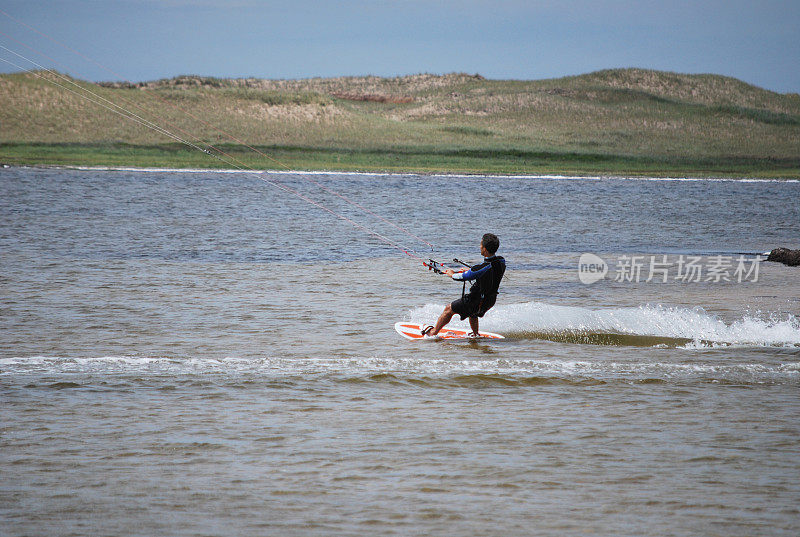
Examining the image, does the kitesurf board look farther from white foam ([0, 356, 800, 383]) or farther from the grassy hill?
the grassy hill

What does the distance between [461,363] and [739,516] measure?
5.28 metres

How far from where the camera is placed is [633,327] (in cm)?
1351

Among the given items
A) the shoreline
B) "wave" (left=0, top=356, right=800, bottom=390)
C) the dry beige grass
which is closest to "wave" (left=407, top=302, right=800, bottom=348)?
"wave" (left=0, top=356, right=800, bottom=390)

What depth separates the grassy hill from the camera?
8219 centimetres

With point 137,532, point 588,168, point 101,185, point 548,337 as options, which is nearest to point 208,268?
point 548,337

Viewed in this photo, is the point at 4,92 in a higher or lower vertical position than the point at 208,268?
higher

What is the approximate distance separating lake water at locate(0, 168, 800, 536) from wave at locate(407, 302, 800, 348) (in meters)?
0.05

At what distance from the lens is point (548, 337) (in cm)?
1306

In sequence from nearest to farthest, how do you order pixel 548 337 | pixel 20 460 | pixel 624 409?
1. pixel 20 460
2. pixel 624 409
3. pixel 548 337

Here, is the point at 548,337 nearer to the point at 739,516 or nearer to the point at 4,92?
the point at 739,516

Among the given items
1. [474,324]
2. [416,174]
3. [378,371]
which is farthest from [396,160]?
[378,371]

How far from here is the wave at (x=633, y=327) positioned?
12820 mm

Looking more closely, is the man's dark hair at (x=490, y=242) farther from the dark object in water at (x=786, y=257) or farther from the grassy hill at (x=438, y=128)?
the grassy hill at (x=438, y=128)

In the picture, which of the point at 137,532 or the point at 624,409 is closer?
the point at 137,532
